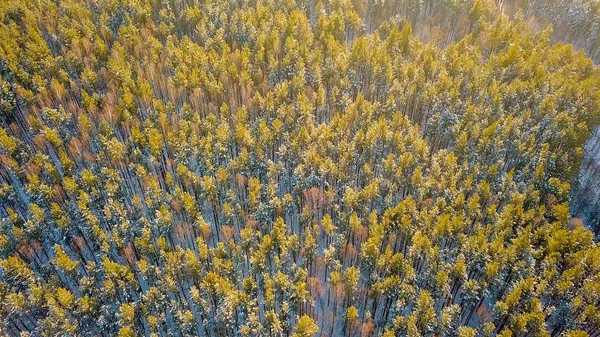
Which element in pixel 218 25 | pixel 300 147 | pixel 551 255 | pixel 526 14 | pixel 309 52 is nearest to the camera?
pixel 551 255

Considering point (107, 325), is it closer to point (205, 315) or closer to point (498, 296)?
point (205, 315)

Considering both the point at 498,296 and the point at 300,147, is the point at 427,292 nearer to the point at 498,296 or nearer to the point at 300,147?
the point at 498,296

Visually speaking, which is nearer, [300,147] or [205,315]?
[205,315]

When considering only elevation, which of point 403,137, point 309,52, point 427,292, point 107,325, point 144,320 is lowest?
point 144,320

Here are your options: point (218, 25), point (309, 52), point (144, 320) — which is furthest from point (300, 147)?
point (218, 25)

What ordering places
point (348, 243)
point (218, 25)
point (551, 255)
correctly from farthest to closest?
point (218, 25)
point (348, 243)
point (551, 255)

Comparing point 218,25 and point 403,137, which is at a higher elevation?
point 218,25

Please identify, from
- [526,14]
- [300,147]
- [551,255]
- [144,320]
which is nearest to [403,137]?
[300,147]
